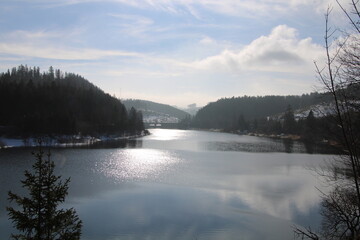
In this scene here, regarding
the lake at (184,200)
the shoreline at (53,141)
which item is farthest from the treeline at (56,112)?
the lake at (184,200)

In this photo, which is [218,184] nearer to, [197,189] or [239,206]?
[197,189]

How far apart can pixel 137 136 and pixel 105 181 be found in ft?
279

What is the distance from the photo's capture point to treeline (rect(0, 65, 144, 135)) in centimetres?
7550

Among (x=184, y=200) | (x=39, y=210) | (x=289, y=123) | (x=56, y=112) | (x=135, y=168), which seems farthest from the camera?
(x=289, y=123)

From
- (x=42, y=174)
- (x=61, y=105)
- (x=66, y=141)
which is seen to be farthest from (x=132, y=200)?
(x=61, y=105)

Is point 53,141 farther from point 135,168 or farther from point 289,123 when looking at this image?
point 289,123

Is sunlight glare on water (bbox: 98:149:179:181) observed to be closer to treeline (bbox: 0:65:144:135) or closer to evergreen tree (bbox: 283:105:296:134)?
treeline (bbox: 0:65:144:135)

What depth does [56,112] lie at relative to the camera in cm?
8425

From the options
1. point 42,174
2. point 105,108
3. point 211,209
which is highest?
point 105,108

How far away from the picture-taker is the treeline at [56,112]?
75500 mm

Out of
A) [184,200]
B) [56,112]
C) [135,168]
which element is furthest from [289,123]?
[184,200]

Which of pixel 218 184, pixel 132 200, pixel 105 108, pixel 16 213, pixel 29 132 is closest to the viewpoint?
pixel 16 213

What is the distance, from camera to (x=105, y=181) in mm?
31594

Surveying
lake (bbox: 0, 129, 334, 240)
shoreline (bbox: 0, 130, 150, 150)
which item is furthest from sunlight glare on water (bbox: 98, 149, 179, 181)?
shoreline (bbox: 0, 130, 150, 150)
